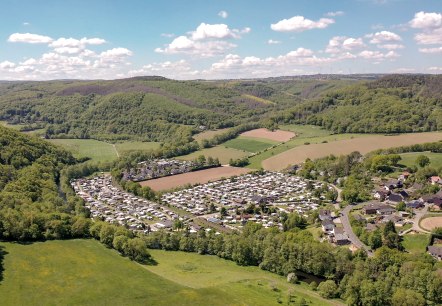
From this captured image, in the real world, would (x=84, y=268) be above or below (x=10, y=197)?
below

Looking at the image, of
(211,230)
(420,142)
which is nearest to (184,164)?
(211,230)

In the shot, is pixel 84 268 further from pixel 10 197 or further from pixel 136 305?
pixel 10 197

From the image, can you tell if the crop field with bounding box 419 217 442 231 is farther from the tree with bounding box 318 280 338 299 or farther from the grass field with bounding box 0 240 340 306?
the grass field with bounding box 0 240 340 306

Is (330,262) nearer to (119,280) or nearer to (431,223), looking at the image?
(431,223)

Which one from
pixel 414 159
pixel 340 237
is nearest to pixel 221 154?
pixel 414 159

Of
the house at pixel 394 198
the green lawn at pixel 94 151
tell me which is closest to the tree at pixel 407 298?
the house at pixel 394 198

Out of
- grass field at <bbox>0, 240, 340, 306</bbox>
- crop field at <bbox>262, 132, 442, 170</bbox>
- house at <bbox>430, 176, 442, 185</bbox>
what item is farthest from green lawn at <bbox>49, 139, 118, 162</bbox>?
house at <bbox>430, 176, 442, 185</bbox>
